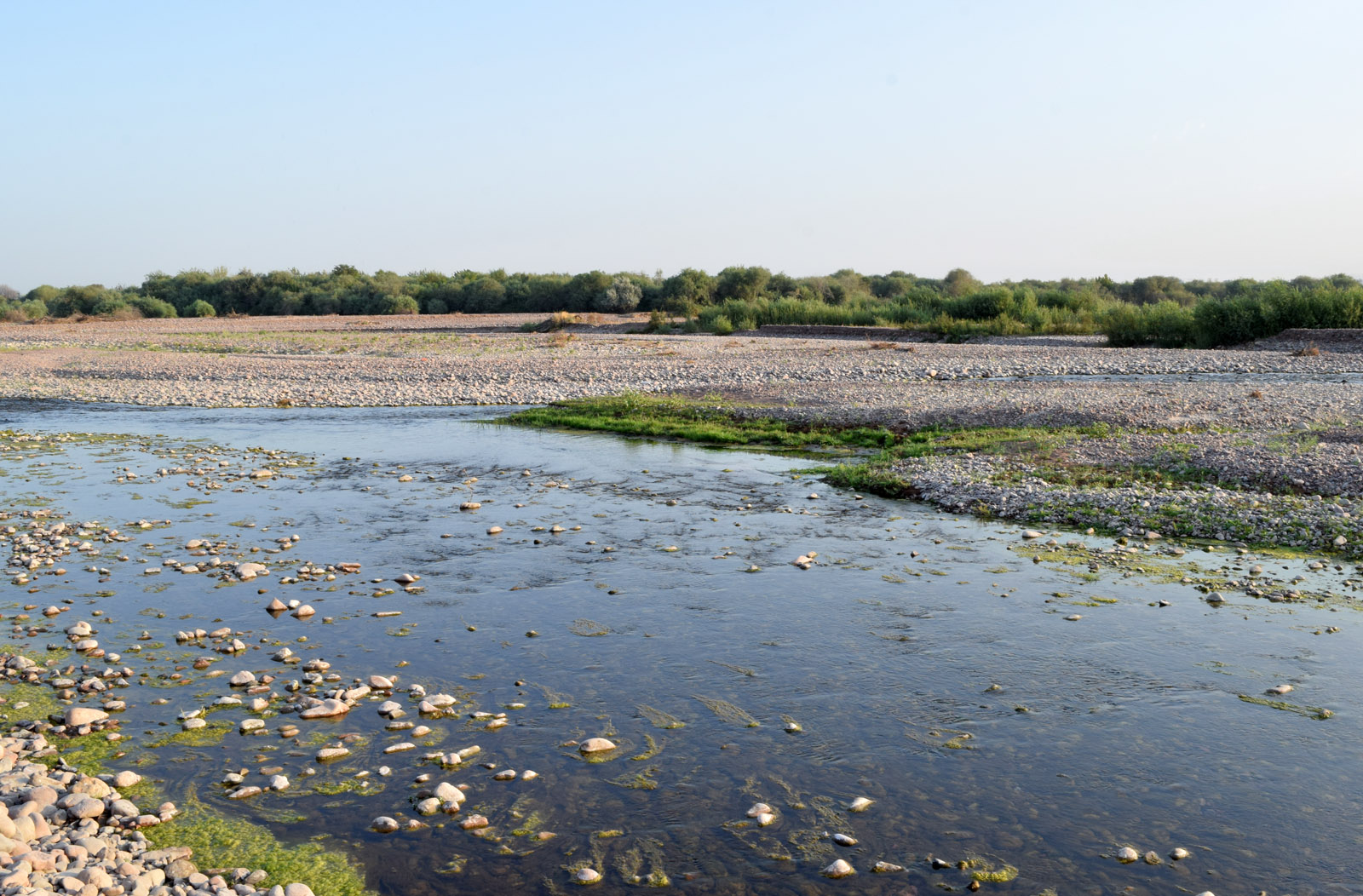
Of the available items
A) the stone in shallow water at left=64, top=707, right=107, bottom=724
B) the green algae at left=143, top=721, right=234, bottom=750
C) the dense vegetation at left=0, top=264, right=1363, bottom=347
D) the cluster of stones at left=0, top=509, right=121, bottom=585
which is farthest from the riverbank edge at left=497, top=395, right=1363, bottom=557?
the dense vegetation at left=0, top=264, right=1363, bottom=347

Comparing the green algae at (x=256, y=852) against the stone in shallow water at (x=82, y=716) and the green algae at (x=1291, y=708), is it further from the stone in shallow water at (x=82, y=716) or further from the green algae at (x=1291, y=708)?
the green algae at (x=1291, y=708)

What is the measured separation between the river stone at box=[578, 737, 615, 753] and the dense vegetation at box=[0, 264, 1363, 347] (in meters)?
39.8

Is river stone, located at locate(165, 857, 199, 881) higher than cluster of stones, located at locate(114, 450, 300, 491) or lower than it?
lower

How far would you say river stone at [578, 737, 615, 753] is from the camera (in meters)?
6.11

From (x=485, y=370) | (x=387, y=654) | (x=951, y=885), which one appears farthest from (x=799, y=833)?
(x=485, y=370)

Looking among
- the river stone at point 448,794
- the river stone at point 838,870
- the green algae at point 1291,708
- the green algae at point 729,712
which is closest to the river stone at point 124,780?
the river stone at point 448,794

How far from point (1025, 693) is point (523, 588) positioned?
15.3ft

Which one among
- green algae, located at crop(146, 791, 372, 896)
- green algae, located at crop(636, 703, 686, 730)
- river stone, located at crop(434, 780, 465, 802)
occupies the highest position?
river stone, located at crop(434, 780, 465, 802)

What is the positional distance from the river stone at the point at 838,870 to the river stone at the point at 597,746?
68.1 inches

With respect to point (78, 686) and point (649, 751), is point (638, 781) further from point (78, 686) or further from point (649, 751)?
point (78, 686)

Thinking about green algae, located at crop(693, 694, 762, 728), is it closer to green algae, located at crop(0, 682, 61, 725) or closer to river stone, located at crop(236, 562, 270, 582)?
green algae, located at crop(0, 682, 61, 725)

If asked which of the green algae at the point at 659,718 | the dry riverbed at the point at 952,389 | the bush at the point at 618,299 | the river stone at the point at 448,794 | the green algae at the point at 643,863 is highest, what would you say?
the bush at the point at 618,299

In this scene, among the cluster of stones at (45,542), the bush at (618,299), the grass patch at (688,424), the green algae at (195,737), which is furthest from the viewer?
the bush at (618,299)

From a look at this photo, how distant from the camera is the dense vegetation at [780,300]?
40.1 metres
